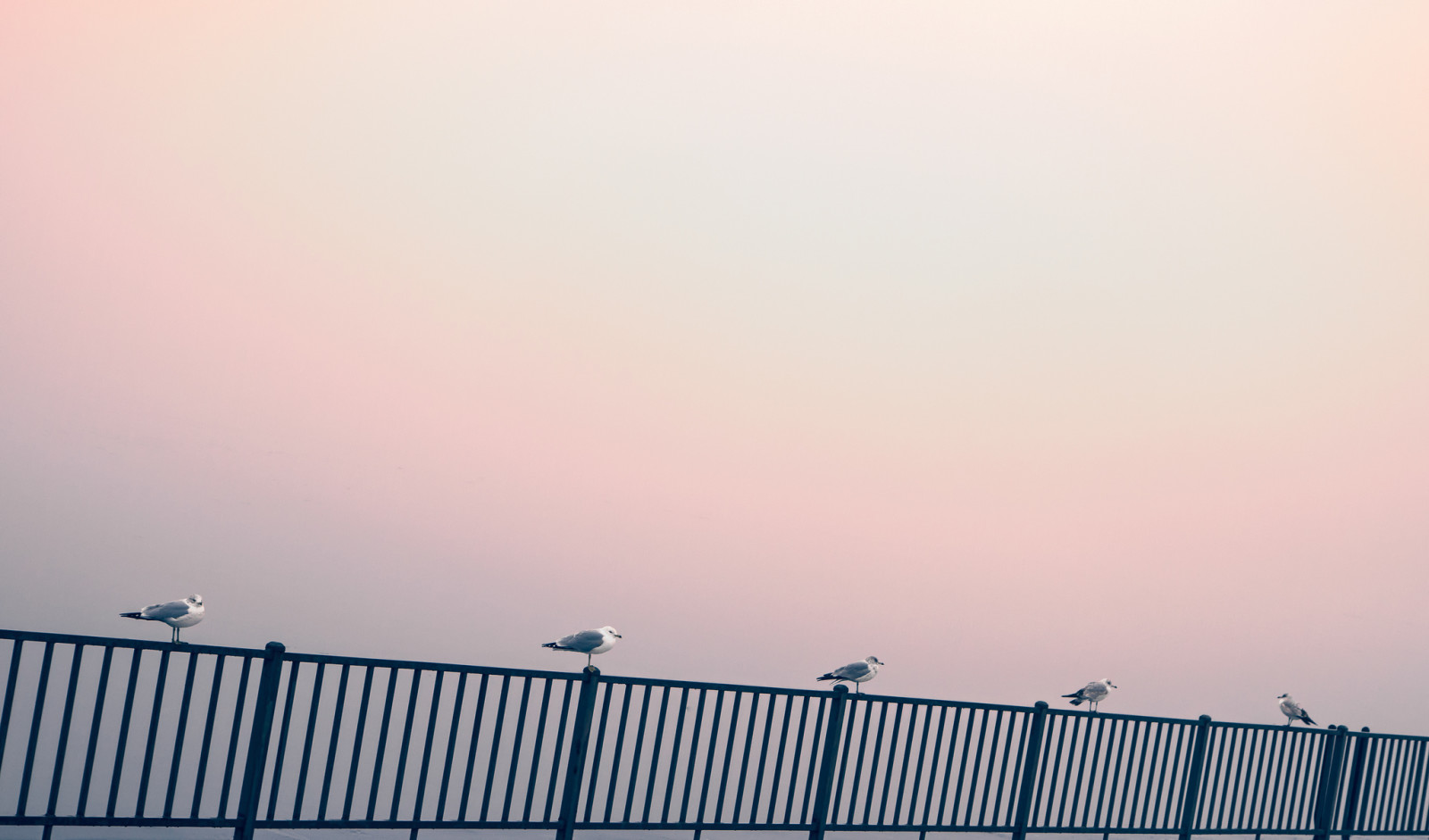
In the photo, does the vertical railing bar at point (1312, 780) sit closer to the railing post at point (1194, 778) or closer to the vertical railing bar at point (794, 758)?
the railing post at point (1194, 778)

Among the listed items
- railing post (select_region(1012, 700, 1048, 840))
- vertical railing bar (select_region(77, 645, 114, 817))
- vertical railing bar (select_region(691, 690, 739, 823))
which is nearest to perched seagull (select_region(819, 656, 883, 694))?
railing post (select_region(1012, 700, 1048, 840))

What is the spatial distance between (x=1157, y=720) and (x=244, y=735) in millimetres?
11680

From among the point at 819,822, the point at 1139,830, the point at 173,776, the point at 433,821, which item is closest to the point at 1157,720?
the point at 1139,830

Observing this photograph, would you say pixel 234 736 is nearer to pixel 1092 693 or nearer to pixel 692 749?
pixel 692 749

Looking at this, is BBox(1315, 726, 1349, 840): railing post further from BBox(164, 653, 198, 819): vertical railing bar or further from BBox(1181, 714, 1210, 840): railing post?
BBox(164, 653, 198, 819): vertical railing bar

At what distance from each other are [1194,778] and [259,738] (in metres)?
6.75

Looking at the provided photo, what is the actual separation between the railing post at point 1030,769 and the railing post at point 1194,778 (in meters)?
1.41

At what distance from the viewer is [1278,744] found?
967 centimetres

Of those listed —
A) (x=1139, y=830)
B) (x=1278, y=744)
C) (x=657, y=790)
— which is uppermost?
(x=1278, y=744)

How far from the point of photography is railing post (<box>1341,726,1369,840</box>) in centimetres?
957

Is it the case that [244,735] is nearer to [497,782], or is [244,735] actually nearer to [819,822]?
[497,782]

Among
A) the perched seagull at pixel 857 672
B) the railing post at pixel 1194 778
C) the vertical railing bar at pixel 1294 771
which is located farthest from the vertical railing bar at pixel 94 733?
the vertical railing bar at pixel 1294 771

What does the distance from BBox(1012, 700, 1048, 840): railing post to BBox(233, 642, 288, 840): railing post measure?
4.88 metres

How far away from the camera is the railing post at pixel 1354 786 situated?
9.57m
